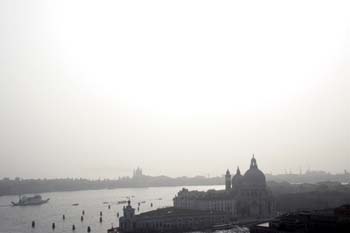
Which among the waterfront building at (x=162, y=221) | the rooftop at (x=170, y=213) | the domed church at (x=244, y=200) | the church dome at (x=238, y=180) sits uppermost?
the church dome at (x=238, y=180)

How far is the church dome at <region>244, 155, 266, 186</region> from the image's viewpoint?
247ft

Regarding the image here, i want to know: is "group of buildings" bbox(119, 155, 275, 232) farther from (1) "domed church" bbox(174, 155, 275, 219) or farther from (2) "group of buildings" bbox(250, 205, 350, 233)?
(2) "group of buildings" bbox(250, 205, 350, 233)

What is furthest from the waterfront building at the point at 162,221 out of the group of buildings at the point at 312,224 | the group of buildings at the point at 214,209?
the group of buildings at the point at 312,224

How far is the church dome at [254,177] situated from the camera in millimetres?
75188

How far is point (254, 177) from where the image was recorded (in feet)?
249

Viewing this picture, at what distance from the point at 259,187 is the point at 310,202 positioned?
13.3 meters

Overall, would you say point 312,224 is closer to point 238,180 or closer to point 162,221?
point 162,221

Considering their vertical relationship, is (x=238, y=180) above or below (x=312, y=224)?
above

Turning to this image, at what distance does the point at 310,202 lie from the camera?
83438 mm

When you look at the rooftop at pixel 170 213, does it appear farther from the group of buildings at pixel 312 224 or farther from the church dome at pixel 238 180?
the church dome at pixel 238 180

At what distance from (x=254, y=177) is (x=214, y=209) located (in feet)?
28.0

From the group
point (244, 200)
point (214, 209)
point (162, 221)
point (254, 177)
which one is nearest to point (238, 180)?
point (254, 177)

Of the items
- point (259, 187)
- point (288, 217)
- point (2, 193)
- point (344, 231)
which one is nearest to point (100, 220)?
point (259, 187)

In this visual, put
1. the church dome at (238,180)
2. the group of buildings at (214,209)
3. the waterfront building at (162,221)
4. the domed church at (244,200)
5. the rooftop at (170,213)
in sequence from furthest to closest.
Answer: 1. the church dome at (238,180)
2. the domed church at (244,200)
3. the rooftop at (170,213)
4. the group of buildings at (214,209)
5. the waterfront building at (162,221)
